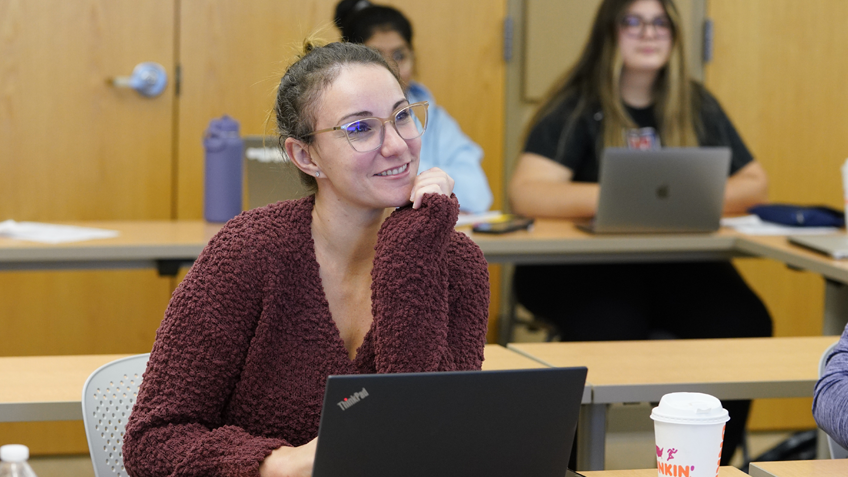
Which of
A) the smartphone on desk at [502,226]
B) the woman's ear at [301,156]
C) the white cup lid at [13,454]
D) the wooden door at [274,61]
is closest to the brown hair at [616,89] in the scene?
the smartphone on desk at [502,226]

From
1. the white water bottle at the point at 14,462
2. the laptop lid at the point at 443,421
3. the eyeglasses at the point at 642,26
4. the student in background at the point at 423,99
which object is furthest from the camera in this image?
the student in background at the point at 423,99

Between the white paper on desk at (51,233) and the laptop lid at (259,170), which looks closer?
the white paper on desk at (51,233)

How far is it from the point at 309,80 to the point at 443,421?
1.72 ft

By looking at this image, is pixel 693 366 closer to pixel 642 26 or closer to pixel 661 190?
pixel 661 190

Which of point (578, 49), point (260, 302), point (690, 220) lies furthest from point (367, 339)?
point (578, 49)

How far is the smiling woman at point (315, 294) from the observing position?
1.10 meters

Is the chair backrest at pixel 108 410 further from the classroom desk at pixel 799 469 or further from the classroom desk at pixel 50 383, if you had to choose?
the classroom desk at pixel 799 469

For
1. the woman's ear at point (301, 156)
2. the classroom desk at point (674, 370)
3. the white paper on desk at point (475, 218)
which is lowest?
the classroom desk at point (674, 370)

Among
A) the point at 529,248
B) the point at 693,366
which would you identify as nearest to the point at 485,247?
the point at 529,248

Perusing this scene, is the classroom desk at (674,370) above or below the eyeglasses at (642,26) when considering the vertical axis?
below

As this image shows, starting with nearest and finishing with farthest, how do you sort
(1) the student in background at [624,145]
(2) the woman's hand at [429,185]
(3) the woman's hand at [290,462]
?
1. (3) the woman's hand at [290,462]
2. (2) the woman's hand at [429,185]
3. (1) the student in background at [624,145]

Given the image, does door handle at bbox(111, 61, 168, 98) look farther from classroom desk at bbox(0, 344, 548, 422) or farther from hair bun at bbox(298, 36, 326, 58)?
hair bun at bbox(298, 36, 326, 58)

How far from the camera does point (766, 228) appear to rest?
257 centimetres

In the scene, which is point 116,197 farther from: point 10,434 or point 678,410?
point 678,410
